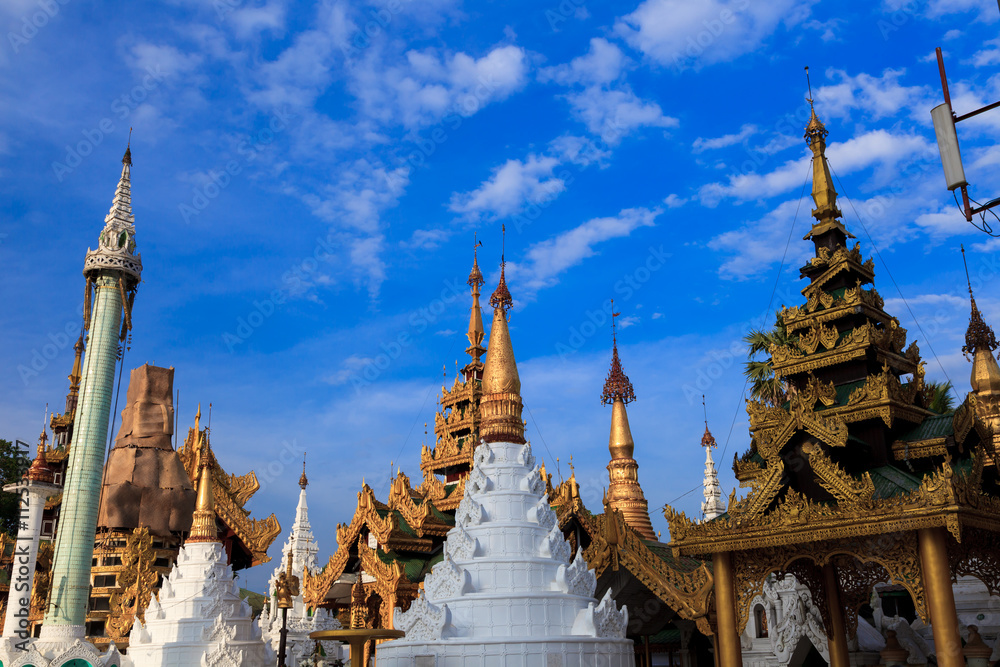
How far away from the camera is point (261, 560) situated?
37.3m

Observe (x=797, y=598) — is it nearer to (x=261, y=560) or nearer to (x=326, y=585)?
(x=326, y=585)

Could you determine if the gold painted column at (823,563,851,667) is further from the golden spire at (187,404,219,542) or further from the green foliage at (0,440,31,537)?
the green foliage at (0,440,31,537)

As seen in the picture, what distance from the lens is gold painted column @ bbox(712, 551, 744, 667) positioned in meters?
15.0

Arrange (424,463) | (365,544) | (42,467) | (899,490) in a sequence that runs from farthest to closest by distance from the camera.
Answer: (424,463) < (42,467) < (365,544) < (899,490)

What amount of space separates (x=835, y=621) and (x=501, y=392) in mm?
10012

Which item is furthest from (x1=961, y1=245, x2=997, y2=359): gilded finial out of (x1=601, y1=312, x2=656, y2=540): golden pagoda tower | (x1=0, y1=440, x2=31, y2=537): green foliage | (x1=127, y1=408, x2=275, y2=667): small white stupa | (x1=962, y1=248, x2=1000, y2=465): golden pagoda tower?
(x1=0, y1=440, x2=31, y2=537): green foliage

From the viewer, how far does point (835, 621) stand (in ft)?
55.9

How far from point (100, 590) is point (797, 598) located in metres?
31.1

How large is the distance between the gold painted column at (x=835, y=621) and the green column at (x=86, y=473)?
23.5 metres

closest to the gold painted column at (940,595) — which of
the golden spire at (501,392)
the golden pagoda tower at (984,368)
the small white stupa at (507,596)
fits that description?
the small white stupa at (507,596)

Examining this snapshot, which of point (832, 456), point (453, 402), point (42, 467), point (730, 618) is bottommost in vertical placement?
point (730, 618)

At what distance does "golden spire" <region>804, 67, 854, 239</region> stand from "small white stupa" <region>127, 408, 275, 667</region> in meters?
22.0

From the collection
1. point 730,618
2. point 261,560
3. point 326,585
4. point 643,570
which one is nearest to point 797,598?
point 643,570

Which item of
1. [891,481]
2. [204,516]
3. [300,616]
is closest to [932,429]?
[891,481]
